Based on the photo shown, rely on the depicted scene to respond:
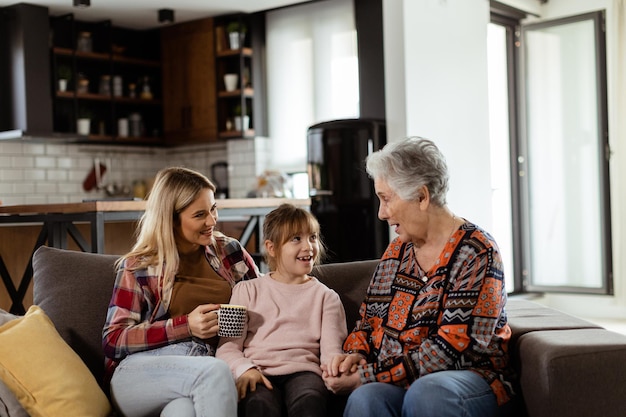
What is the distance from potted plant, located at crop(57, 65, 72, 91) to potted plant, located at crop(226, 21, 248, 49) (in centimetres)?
144

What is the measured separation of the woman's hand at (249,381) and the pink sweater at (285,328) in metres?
0.03

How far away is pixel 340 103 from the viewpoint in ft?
22.7

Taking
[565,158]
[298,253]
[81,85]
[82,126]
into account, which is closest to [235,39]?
[81,85]

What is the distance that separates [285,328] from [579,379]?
2.90 ft

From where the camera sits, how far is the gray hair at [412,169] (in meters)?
2.36

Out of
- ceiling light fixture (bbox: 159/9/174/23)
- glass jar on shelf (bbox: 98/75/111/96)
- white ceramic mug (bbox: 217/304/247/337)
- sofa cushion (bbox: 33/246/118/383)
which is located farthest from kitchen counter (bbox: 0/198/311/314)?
glass jar on shelf (bbox: 98/75/111/96)

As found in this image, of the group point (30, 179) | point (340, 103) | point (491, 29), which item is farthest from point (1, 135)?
point (491, 29)

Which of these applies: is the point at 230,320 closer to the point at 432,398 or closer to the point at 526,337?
the point at 432,398

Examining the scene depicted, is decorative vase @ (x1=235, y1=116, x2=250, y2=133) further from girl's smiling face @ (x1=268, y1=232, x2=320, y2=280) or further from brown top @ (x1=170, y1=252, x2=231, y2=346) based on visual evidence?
girl's smiling face @ (x1=268, y1=232, x2=320, y2=280)

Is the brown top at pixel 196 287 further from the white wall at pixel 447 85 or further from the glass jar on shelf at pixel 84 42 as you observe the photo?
the glass jar on shelf at pixel 84 42

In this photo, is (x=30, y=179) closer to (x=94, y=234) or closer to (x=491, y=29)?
(x=94, y=234)

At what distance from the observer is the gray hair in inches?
92.7

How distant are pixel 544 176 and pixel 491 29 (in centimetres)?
141

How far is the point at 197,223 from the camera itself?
8.56 feet
